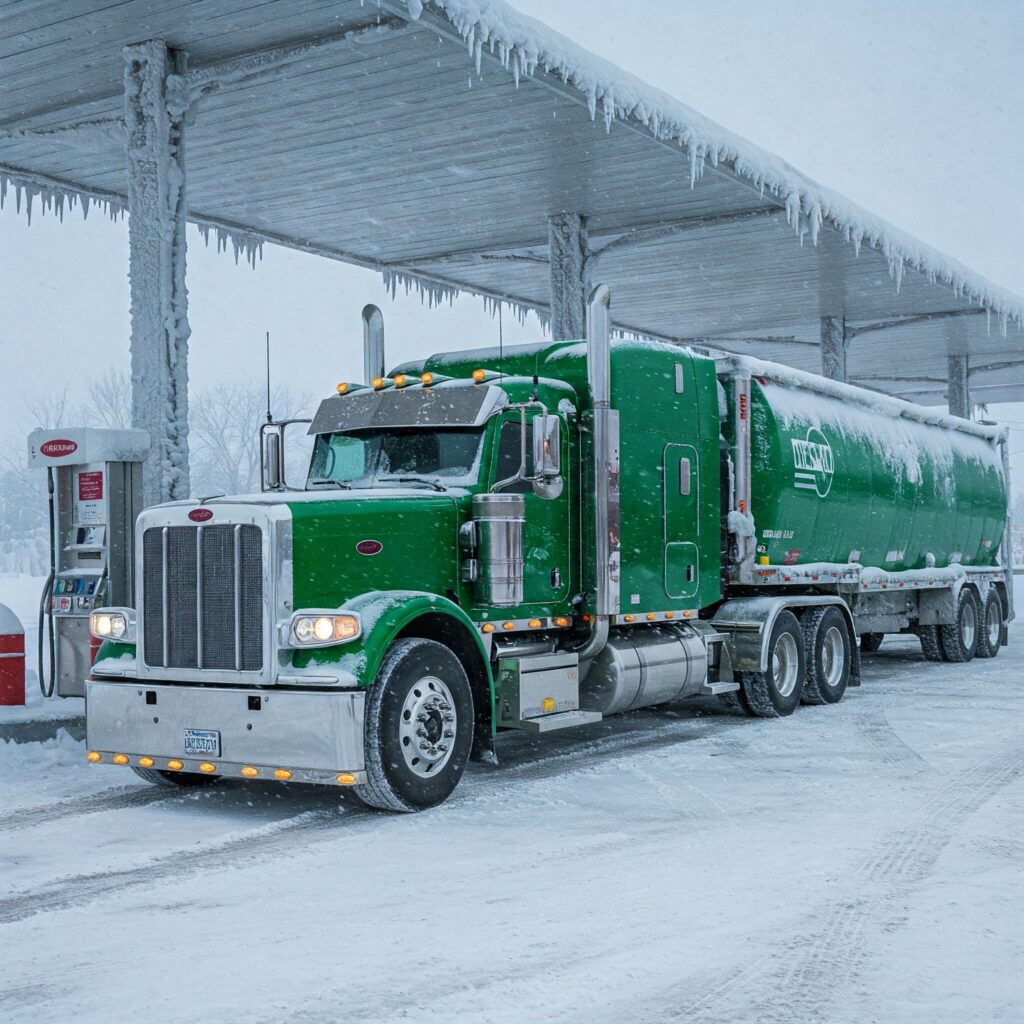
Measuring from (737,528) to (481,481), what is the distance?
13.1ft

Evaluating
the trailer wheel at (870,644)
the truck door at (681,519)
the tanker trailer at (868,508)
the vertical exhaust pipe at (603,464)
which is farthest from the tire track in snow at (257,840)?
the trailer wheel at (870,644)

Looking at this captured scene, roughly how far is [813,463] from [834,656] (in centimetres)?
213

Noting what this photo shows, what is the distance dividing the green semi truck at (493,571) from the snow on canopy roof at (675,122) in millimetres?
2778

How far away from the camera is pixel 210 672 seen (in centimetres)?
826

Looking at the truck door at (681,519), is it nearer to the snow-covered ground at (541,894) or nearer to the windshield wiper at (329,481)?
the snow-covered ground at (541,894)

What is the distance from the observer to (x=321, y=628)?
8.02 meters

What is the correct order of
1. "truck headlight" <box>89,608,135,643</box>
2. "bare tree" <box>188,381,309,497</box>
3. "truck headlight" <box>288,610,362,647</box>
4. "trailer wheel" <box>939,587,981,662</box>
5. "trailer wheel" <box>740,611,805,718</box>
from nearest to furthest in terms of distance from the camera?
"truck headlight" <box>288,610,362,647</box> < "truck headlight" <box>89,608,135,643</box> < "trailer wheel" <box>740,611,805,718</box> < "trailer wheel" <box>939,587,981,662</box> < "bare tree" <box>188,381,309,497</box>

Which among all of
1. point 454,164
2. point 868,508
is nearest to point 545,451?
point 868,508

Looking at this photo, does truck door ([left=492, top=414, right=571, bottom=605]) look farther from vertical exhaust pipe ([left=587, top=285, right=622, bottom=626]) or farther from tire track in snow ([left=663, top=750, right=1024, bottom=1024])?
tire track in snow ([left=663, top=750, right=1024, bottom=1024])

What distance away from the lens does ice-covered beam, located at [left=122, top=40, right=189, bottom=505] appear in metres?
12.0

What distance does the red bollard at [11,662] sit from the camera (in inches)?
441

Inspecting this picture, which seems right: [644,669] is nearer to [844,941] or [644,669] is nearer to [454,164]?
[844,941]

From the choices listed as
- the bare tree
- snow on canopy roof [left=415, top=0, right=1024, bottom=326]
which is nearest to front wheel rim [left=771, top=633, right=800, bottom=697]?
snow on canopy roof [left=415, top=0, right=1024, bottom=326]

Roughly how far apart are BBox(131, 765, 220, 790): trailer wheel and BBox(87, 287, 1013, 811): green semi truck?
21mm
